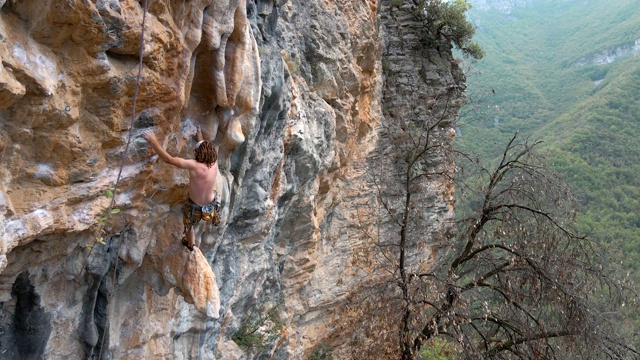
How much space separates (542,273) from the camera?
6.54 metres

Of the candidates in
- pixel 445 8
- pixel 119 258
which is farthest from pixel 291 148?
pixel 445 8

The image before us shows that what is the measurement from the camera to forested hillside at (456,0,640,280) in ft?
56.3

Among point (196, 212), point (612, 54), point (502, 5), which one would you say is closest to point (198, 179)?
point (196, 212)

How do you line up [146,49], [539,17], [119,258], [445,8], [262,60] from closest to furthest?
[146,49]
[119,258]
[262,60]
[445,8]
[539,17]

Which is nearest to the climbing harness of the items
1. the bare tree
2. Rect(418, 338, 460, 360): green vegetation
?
the bare tree

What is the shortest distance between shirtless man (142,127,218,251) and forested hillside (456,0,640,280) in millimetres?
5105

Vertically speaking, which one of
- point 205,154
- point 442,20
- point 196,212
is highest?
point 442,20

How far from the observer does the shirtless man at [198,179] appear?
128 inches

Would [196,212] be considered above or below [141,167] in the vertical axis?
below

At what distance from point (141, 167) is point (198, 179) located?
0.42 meters

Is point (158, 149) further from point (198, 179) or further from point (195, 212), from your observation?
point (195, 212)

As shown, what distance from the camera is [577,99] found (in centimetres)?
3172

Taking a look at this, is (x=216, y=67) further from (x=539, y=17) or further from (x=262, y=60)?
(x=539, y=17)

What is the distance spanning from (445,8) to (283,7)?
610 cm
